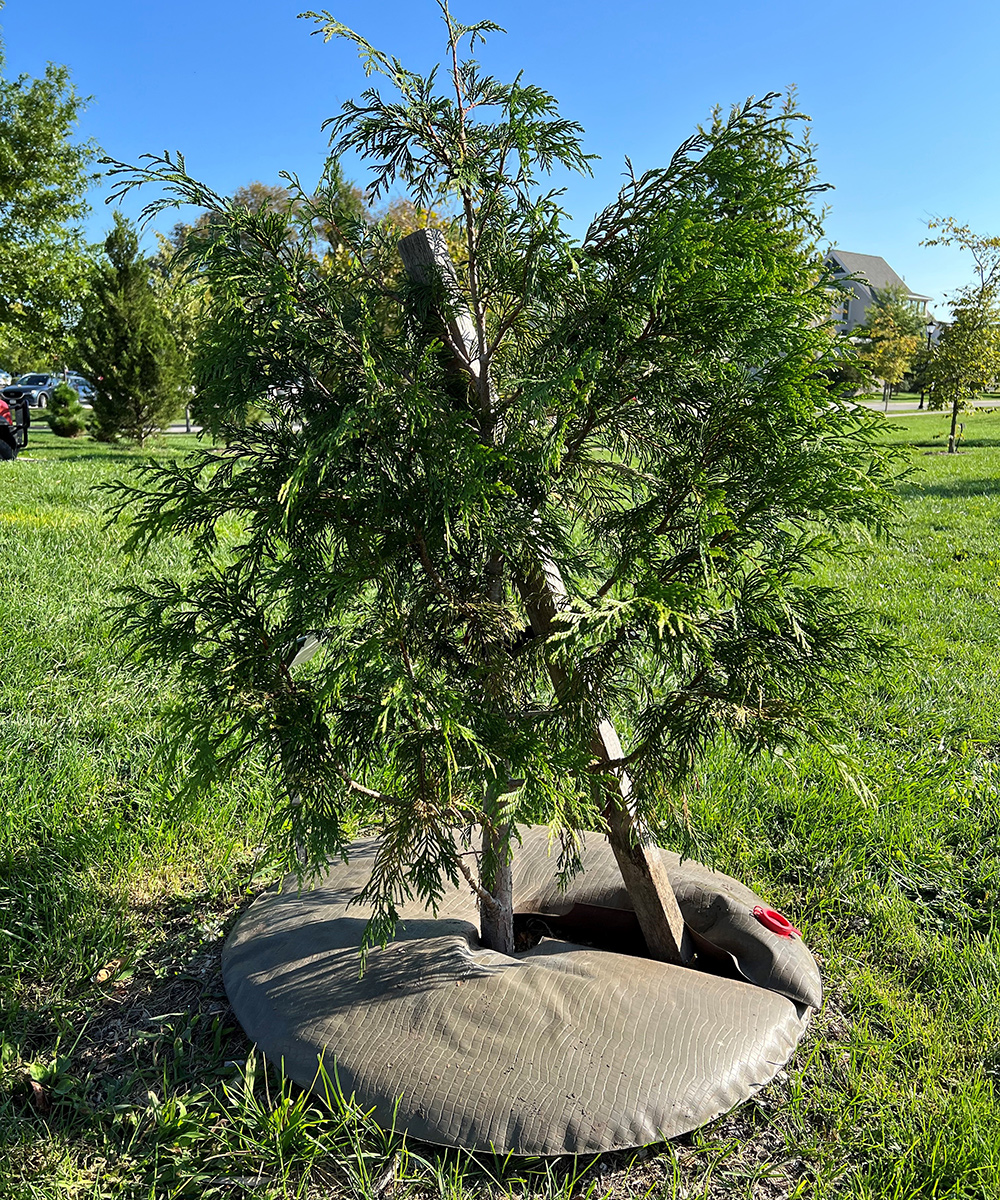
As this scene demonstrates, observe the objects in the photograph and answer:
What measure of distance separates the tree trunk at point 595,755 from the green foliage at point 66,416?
28.2 m

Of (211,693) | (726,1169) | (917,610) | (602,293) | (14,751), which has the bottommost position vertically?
(726,1169)

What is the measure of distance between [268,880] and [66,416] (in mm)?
28039

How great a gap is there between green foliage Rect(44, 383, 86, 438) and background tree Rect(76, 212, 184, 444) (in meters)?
6.75

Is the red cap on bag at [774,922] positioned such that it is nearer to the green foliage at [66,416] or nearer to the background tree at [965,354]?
the background tree at [965,354]

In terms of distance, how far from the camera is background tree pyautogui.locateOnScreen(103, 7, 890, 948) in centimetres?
205

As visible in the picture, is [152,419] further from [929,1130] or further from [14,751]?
[929,1130]

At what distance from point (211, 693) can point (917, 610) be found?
6.45m

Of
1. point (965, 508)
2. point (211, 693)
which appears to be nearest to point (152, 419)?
point (965, 508)

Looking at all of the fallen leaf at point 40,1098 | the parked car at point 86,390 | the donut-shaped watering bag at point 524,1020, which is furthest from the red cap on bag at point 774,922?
the parked car at point 86,390

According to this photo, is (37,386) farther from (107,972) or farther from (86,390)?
(107,972)

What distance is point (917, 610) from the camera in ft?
23.1

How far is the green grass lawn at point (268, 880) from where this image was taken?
227 centimetres

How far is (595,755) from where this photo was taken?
2.62 metres

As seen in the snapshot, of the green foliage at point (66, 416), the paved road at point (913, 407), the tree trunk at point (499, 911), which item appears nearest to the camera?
the tree trunk at point (499, 911)
